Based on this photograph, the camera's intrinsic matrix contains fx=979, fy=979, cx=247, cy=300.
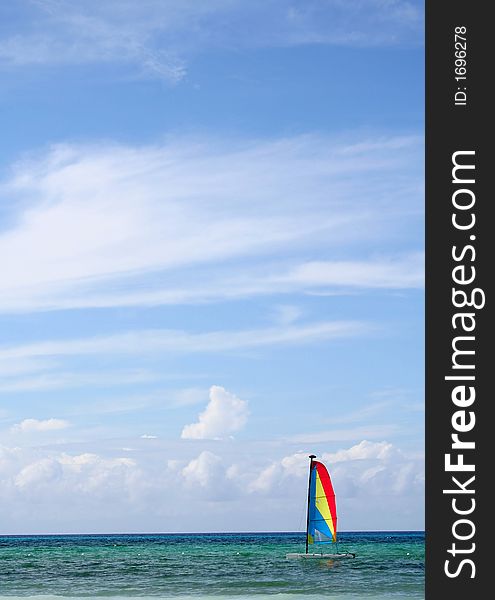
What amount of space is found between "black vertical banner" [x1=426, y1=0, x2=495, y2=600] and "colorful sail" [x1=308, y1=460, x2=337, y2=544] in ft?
96.7

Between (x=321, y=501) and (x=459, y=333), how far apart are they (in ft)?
99.2

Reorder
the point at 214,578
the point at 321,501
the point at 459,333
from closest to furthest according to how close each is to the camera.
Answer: the point at 459,333 < the point at 214,578 < the point at 321,501

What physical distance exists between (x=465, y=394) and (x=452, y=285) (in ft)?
2.55

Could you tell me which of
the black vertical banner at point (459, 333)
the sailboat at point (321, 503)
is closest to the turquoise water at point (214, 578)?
the sailboat at point (321, 503)

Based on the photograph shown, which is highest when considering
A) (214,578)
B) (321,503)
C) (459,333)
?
(459,333)

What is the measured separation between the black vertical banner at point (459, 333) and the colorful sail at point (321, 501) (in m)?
29.5

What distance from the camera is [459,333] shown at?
6914 mm

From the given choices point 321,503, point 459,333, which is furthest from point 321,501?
point 459,333

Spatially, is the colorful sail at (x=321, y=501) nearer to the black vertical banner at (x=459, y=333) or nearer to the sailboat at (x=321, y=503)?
the sailboat at (x=321, y=503)

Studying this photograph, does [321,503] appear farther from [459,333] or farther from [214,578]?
[459,333]

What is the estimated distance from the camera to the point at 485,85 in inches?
287

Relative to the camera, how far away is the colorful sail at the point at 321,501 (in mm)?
36156

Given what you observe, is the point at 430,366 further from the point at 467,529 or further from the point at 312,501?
the point at 312,501

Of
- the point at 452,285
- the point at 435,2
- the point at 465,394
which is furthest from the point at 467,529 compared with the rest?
the point at 435,2
